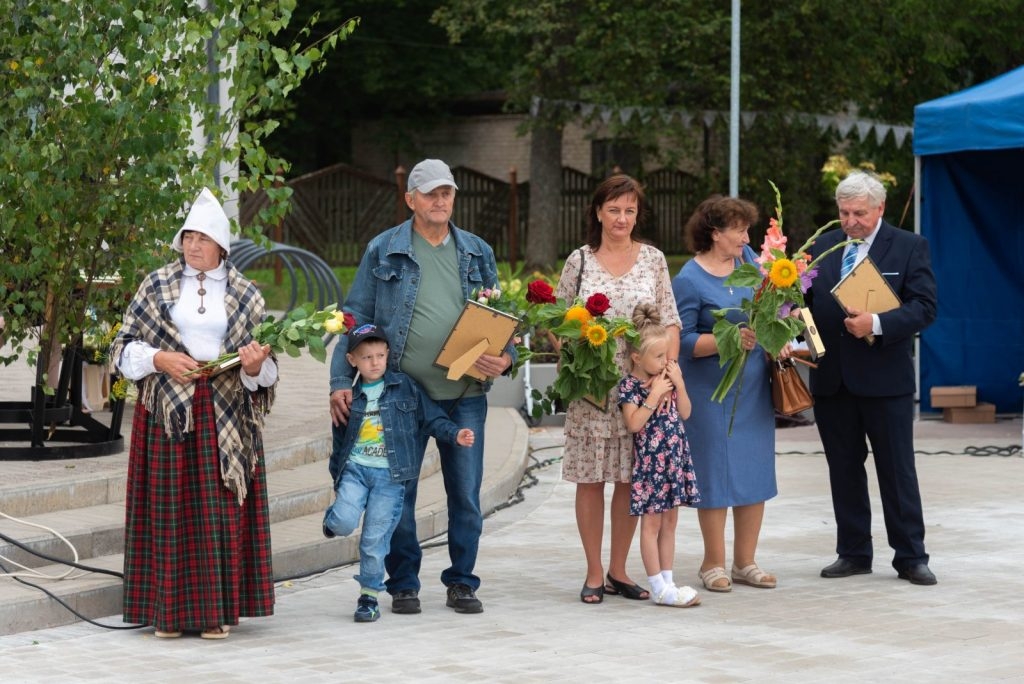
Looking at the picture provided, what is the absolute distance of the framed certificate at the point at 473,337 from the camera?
251 inches

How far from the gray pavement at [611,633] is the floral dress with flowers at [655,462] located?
18.2 inches

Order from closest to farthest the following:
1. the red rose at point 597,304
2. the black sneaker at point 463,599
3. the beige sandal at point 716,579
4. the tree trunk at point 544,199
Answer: the red rose at point 597,304, the black sneaker at point 463,599, the beige sandal at point 716,579, the tree trunk at point 544,199

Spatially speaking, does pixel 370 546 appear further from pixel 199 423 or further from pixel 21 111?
pixel 21 111

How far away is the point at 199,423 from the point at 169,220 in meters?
2.82

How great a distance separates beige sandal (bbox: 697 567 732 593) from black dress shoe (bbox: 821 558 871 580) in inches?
21.7

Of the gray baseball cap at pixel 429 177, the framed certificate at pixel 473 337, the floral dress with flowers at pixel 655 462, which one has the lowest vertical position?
the floral dress with flowers at pixel 655 462

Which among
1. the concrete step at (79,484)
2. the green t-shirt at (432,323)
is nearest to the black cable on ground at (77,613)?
the concrete step at (79,484)

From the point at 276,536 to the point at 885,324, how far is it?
307 cm

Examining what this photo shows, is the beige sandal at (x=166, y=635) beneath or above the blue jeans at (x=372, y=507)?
beneath

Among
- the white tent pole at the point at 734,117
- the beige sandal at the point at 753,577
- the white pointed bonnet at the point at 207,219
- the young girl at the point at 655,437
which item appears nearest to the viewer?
the white pointed bonnet at the point at 207,219

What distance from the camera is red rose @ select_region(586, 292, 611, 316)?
659cm

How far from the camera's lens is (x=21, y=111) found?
329 inches

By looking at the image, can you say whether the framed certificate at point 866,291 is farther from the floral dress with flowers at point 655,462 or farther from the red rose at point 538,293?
the red rose at point 538,293

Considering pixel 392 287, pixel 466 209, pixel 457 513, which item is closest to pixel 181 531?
pixel 457 513
